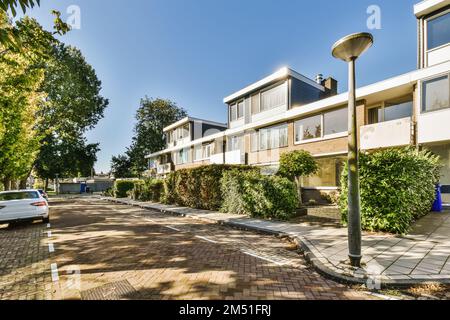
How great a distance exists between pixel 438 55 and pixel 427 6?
265cm

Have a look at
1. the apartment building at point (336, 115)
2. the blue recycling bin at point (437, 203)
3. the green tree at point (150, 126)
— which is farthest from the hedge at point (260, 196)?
the green tree at point (150, 126)

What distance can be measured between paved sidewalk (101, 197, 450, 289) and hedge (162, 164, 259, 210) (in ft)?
19.1

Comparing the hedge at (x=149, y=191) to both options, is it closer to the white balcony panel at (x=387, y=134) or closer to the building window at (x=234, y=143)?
the building window at (x=234, y=143)

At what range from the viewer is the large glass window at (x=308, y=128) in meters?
16.4

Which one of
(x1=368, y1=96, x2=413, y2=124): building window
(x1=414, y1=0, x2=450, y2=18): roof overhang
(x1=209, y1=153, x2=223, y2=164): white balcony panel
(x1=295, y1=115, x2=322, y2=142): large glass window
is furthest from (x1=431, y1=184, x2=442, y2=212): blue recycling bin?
(x1=209, y1=153, x2=223, y2=164): white balcony panel

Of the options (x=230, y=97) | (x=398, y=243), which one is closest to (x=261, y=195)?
(x=398, y=243)

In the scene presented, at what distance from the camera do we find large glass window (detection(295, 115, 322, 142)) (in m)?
16.4

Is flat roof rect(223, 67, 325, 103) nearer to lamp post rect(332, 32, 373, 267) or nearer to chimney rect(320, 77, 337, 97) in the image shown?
chimney rect(320, 77, 337, 97)

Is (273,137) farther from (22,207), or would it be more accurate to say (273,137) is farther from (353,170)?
(22,207)

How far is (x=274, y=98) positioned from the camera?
19734 millimetres

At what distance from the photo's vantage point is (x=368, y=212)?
6.82 meters

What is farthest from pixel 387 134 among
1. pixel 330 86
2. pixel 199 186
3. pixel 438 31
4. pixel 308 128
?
pixel 199 186

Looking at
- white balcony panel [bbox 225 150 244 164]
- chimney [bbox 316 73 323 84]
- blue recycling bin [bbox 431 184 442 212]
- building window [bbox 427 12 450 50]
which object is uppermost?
chimney [bbox 316 73 323 84]
